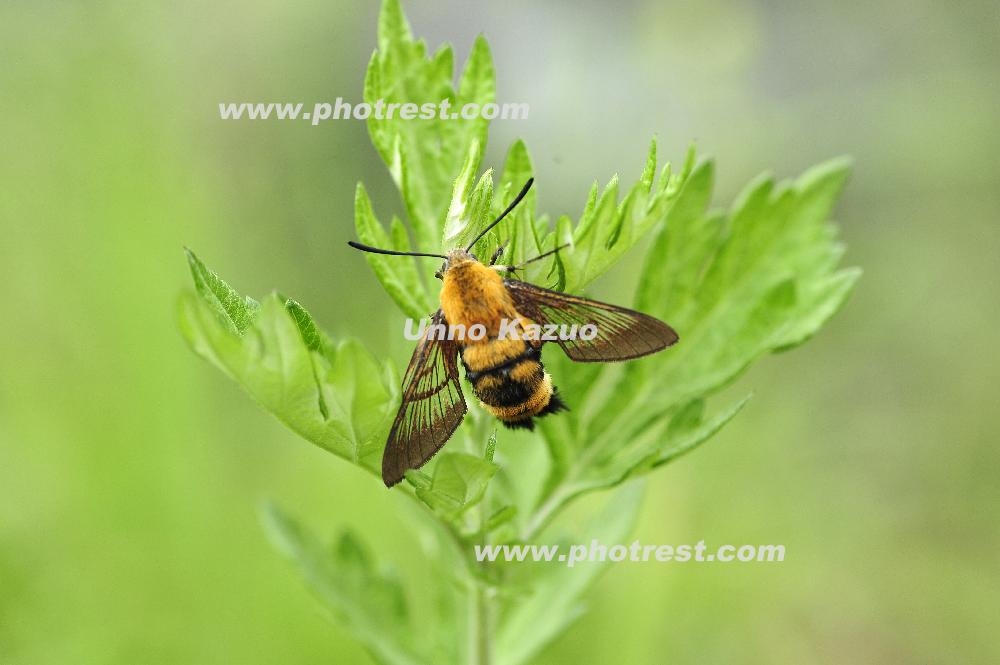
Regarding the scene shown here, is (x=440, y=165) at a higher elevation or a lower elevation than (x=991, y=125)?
lower

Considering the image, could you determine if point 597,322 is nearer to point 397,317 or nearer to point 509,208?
point 509,208

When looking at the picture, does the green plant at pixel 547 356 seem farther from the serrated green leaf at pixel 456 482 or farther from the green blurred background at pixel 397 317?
the green blurred background at pixel 397 317

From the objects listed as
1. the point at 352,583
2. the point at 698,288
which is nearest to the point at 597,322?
the point at 698,288

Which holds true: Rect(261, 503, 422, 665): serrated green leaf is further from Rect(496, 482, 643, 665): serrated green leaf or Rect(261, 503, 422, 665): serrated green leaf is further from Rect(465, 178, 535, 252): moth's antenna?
Rect(465, 178, 535, 252): moth's antenna

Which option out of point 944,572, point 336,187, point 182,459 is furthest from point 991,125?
point 182,459

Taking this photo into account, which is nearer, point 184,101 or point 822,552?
point 822,552

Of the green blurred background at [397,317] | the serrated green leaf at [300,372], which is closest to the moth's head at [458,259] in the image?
the serrated green leaf at [300,372]

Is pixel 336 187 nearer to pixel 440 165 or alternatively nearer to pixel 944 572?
pixel 440 165
